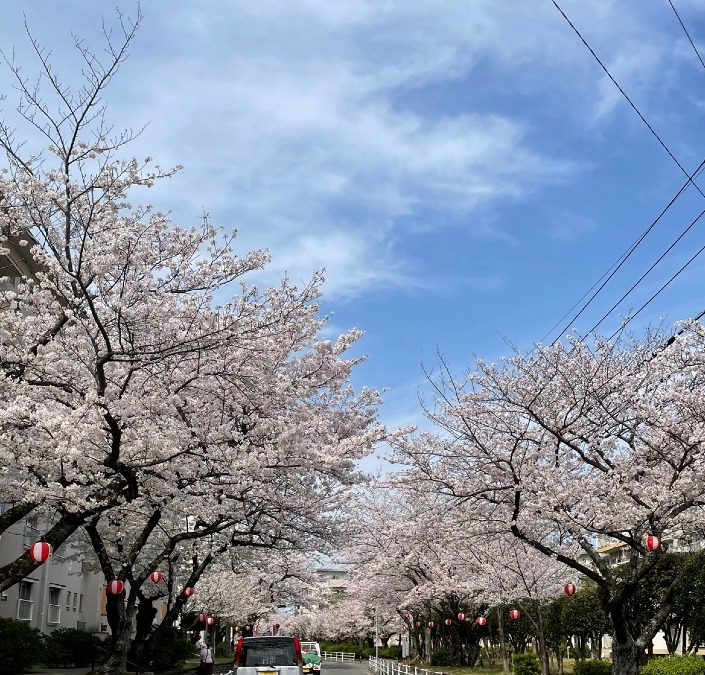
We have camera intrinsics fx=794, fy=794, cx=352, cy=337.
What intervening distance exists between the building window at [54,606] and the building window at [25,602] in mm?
2611

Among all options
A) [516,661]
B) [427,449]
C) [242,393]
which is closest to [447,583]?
[516,661]

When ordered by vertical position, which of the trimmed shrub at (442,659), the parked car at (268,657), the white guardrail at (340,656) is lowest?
the white guardrail at (340,656)

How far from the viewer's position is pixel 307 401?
16.8 metres

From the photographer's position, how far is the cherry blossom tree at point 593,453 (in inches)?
574

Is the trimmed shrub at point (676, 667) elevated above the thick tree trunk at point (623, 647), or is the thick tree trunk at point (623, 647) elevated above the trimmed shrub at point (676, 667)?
the thick tree trunk at point (623, 647)

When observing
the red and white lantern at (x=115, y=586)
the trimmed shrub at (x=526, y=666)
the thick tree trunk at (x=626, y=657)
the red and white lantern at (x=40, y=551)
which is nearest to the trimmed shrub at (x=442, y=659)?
the trimmed shrub at (x=526, y=666)

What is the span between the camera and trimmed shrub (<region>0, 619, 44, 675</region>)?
822 inches

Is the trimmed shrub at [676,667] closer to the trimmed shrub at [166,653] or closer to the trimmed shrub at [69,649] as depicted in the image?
the trimmed shrub at [69,649]

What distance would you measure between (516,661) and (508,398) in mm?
17514

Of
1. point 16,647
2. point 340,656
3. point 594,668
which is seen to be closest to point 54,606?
point 16,647

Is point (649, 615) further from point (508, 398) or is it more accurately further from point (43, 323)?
point (43, 323)

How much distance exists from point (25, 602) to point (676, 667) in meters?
21.7

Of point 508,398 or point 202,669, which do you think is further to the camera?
point 202,669

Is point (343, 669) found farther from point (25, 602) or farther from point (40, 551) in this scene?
point (40, 551)
